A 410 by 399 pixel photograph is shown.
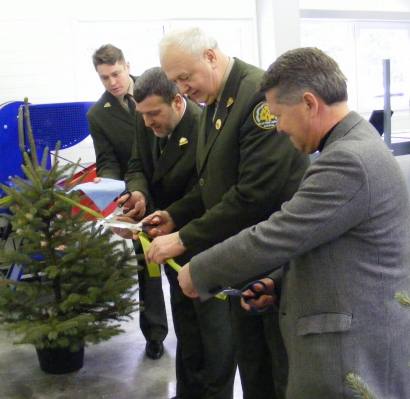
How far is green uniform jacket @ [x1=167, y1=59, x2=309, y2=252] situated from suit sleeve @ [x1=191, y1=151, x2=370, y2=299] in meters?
0.38

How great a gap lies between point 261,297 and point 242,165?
40 cm

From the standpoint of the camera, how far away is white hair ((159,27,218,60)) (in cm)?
161

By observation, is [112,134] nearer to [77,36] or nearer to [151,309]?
[151,309]

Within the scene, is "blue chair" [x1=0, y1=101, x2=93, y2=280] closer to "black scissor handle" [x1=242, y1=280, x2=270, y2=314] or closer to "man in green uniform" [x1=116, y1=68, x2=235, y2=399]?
"man in green uniform" [x1=116, y1=68, x2=235, y2=399]

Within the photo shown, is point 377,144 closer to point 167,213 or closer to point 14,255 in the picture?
point 167,213

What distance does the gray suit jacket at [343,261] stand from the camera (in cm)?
107

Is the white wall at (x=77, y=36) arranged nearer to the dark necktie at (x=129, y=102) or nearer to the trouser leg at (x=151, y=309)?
the dark necktie at (x=129, y=102)

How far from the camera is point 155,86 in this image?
77.2 inches

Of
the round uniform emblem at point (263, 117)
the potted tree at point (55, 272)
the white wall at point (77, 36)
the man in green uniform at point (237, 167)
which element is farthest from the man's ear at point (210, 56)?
the white wall at point (77, 36)

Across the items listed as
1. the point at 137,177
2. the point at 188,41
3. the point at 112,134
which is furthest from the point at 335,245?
the point at 112,134

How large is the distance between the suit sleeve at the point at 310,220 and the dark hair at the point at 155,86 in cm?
93

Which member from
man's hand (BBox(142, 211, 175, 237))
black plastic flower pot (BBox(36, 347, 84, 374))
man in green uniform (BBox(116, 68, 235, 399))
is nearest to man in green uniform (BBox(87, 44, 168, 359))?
black plastic flower pot (BBox(36, 347, 84, 374))

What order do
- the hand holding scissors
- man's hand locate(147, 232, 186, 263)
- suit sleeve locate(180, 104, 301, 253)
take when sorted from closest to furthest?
the hand holding scissors < suit sleeve locate(180, 104, 301, 253) < man's hand locate(147, 232, 186, 263)

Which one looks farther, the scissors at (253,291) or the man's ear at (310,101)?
the scissors at (253,291)
